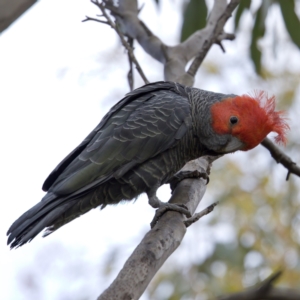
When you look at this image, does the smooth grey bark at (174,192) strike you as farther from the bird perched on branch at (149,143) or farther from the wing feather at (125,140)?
the wing feather at (125,140)

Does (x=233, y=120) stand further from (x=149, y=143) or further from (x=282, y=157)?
(x=282, y=157)

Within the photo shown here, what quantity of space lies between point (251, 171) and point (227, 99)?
179 inches

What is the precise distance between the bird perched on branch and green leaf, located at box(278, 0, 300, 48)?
166 centimetres

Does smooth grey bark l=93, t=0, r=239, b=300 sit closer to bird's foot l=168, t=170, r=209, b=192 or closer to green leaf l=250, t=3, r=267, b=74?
bird's foot l=168, t=170, r=209, b=192

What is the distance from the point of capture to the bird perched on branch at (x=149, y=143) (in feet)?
9.98

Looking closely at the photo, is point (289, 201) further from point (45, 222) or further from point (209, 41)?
point (45, 222)

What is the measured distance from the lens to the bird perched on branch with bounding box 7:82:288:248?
3041 millimetres

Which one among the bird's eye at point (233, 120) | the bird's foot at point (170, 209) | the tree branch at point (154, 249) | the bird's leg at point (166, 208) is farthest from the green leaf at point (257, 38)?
the bird's foot at point (170, 209)

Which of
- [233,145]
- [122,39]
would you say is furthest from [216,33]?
[233,145]

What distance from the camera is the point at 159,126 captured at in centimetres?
323

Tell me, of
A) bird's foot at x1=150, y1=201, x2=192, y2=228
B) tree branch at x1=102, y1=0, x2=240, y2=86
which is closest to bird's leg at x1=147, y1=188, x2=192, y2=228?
bird's foot at x1=150, y1=201, x2=192, y2=228

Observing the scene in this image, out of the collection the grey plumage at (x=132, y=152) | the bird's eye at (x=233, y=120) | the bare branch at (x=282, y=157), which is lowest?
the grey plumage at (x=132, y=152)

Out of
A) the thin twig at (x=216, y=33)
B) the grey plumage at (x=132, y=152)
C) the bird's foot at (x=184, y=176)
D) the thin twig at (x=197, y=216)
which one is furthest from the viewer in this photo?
the thin twig at (x=216, y=33)

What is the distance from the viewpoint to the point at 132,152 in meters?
Answer: 3.15
